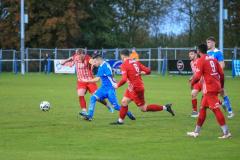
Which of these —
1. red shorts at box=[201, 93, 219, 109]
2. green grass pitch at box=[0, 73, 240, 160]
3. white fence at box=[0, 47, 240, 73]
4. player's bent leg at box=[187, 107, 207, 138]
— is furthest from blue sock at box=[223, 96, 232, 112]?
white fence at box=[0, 47, 240, 73]

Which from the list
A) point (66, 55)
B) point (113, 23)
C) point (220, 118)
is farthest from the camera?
point (113, 23)

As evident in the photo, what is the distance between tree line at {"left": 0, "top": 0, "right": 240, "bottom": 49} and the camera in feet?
216

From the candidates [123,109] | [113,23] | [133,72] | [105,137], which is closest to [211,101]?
[105,137]

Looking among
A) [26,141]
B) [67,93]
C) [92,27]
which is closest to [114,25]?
[92,27]

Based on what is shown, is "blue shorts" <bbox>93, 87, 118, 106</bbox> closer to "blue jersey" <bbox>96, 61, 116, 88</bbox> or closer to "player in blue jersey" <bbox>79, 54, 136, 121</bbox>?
"player in blue jersey" <bbox>79, 54, 136, 121</bbox>

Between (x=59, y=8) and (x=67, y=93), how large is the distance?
3747 centimetres

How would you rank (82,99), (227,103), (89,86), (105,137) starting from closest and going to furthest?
(105,137), (227,103), (82,99), (89,86)

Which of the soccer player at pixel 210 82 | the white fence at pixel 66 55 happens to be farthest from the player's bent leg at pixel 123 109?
the white fence at pixel 66 55

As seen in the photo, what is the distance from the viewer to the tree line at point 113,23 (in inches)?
2586

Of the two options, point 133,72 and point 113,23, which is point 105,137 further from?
point 113,23

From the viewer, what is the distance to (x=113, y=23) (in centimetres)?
7156

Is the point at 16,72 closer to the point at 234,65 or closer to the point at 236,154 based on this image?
the point at 234,65

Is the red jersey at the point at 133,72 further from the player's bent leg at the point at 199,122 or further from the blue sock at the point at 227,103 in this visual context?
the blue sock at the point at 227,103

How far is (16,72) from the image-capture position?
57.1 m
